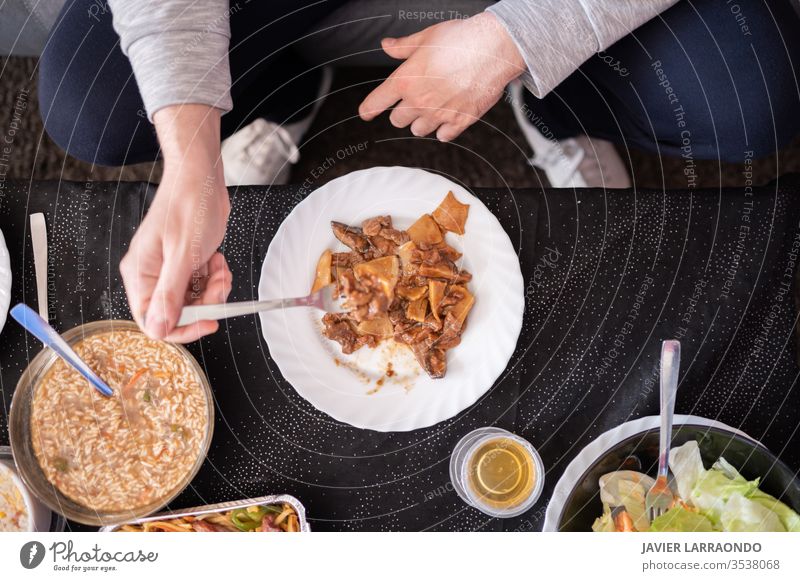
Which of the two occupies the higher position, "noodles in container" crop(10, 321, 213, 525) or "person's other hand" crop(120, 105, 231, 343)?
"person's other hand" crop(120, 105, 231, 343)

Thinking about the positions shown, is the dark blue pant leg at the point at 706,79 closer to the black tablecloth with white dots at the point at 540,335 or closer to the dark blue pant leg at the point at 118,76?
the black tablecloth with white dots at the point at 540,335

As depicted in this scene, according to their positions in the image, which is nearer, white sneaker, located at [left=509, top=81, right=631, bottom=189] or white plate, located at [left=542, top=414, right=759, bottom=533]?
white plate, located at [left=542, top=414, right=759, bottom=533]

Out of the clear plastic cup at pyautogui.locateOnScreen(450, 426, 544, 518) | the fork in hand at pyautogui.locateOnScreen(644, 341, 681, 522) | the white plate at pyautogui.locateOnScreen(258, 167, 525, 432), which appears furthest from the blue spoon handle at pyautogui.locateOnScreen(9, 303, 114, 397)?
the fork in hand at pyautogui.locateOnScreen(644, 341, 681, 522)

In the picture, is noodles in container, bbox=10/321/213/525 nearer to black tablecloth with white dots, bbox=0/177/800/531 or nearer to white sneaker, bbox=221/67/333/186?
black tablecloth with white dots, bbox=0/177/800/531

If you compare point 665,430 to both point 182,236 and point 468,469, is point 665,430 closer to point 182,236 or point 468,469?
point 468,469

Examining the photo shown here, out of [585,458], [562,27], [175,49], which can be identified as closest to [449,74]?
[562,27]
